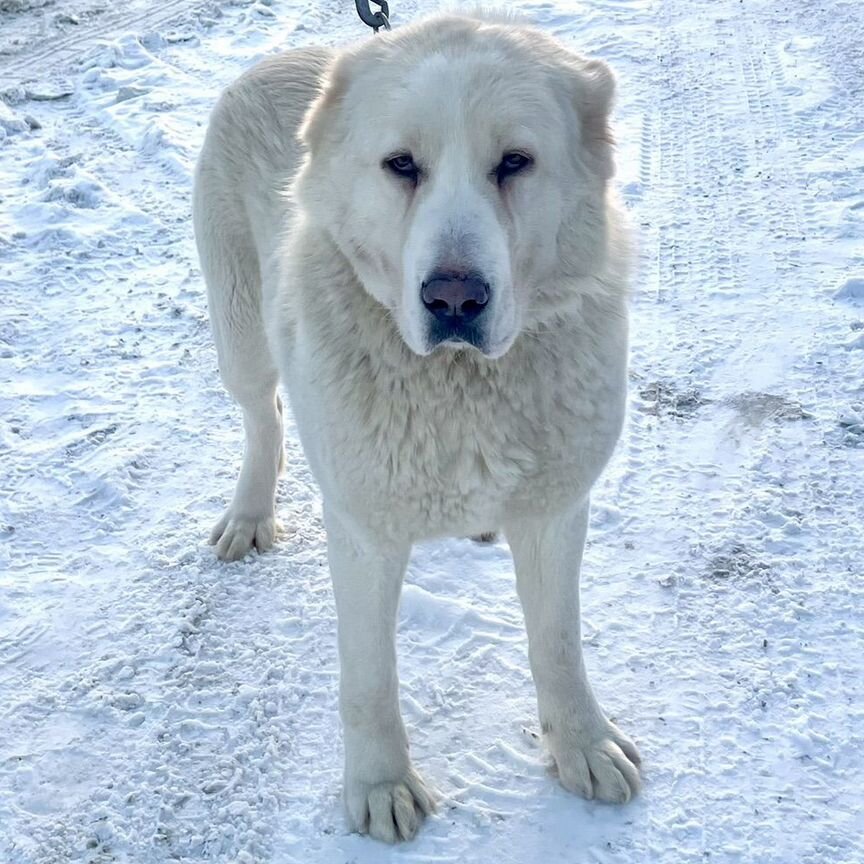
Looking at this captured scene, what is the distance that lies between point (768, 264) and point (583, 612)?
7.97 ft

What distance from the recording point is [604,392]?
263 centimetres

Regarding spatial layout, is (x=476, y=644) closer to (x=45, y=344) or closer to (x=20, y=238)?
(x=45, y=344)

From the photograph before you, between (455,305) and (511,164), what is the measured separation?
0.35 meters

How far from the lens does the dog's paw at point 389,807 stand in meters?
2.73

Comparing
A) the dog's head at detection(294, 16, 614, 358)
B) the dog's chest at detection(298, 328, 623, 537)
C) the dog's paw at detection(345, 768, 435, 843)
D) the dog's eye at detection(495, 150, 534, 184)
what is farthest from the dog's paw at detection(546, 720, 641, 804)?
the dog's eye at detection(495, 150, 534, 184)

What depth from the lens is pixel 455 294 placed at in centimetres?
228

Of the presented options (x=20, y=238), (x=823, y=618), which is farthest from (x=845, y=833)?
(x=20, y=238)

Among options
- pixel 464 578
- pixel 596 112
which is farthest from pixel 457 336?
pixel 464 578

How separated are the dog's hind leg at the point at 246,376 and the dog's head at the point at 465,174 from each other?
3.02 ft

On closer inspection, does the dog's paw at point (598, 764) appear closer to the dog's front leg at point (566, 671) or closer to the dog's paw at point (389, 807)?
the dog's front leg at point (566, 671)

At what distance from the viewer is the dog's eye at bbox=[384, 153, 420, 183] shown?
7.92 ft

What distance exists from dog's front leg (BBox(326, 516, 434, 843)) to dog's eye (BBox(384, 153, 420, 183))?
0.84 metres

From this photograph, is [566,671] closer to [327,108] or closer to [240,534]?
[240,534]

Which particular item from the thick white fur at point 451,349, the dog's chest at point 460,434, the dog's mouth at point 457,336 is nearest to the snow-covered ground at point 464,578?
the thick white fur at point 451,349
